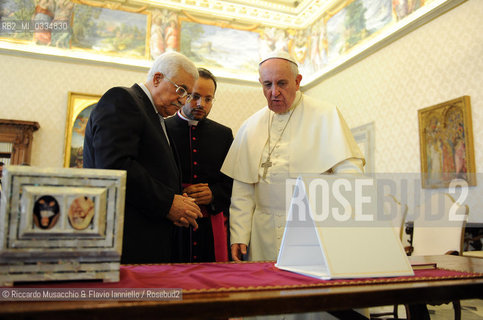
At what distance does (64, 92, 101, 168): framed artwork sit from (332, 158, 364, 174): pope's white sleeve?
7729 millimetres

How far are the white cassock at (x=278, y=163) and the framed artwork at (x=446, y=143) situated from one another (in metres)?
4.19

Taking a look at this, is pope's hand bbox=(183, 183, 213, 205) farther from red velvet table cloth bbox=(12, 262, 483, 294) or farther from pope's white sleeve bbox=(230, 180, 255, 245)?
red velvet table cloth bbox=(12, 262, 483, 294)

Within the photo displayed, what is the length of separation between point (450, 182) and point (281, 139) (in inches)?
178

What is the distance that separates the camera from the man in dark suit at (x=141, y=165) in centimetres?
179

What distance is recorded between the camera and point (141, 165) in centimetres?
192

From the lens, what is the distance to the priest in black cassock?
112 inches

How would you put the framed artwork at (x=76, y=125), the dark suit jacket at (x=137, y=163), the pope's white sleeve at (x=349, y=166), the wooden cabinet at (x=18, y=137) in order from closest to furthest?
the dark suit jacket at (x=137, y=163) → the pope's white sleeve at (x=349, y=166) → the wooden cabinet at (x=18, y=137) → the framed artwork at (x=76, y=125)

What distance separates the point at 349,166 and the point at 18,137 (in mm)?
8271

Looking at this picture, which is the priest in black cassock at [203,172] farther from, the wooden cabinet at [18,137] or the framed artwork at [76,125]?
the wooden cabinet at [18,137]

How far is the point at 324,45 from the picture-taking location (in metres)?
10.1

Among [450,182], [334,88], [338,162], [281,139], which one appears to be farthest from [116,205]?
[334,88]

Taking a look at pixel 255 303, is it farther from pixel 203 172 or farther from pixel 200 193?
pixel 203 172

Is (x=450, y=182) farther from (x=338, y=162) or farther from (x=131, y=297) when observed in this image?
(x=131, y=297)

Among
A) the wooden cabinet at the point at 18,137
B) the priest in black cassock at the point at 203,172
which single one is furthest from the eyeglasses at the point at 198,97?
the wooden cabinet at the point at 18,137
